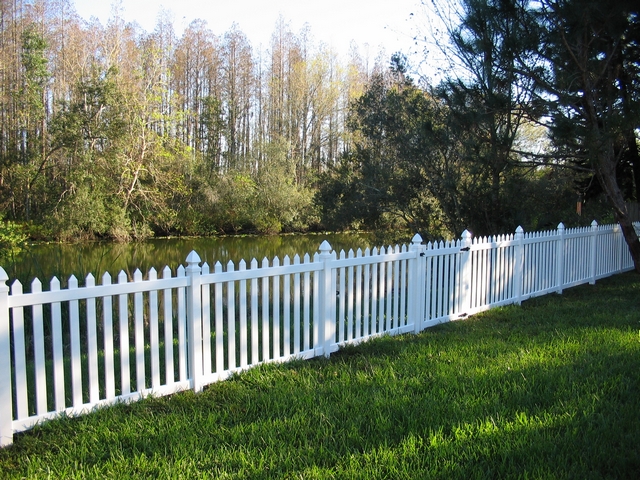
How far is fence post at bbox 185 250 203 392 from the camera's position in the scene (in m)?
4.21

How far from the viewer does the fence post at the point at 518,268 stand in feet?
26.3

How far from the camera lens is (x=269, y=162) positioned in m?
34.3

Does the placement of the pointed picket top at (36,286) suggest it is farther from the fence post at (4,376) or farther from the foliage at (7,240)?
the foliage at (7,240)

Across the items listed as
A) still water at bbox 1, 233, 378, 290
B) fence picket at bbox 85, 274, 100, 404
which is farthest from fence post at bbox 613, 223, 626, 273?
fence picket at bbox 85, 274, 100, 404

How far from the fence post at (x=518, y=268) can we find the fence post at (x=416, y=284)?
2.42m

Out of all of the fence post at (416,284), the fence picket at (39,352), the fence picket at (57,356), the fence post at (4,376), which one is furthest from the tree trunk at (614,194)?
the fence post at (4,376)

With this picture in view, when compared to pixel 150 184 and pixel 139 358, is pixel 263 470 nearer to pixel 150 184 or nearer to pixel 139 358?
pixel 139 358

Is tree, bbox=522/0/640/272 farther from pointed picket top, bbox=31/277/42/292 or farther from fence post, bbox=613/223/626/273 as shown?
pointed picket top, bbox=31/277/42/292

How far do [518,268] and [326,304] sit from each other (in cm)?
415

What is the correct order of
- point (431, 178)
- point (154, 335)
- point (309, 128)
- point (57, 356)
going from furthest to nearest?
point (309, 128), point (431, 178), point (154, 335), point (57, 356)

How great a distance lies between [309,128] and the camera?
139 feet

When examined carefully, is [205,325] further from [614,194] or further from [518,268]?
[614,194]

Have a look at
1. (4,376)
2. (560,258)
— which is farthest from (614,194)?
(4,376)

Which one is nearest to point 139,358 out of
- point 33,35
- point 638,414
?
point 638,414
